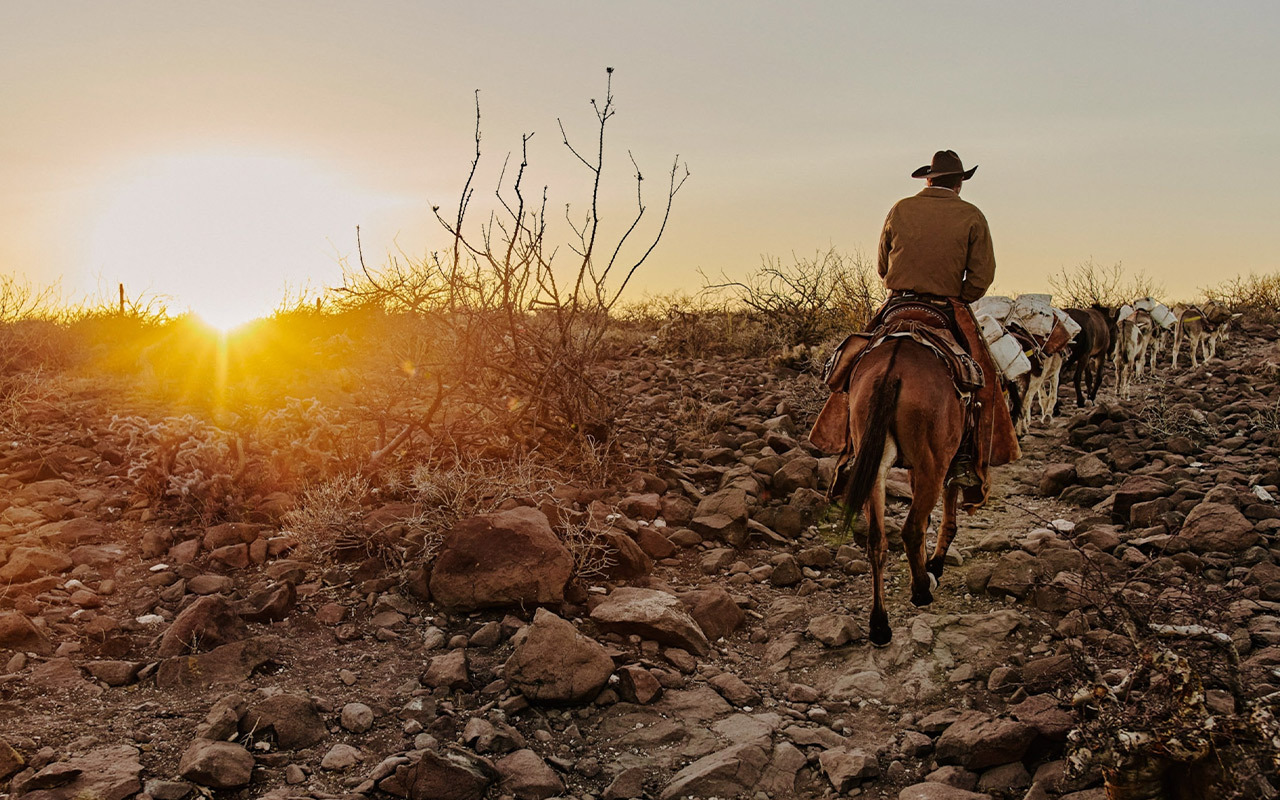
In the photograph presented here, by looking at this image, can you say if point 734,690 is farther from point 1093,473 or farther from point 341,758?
point 1093,473

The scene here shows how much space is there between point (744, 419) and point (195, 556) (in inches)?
231

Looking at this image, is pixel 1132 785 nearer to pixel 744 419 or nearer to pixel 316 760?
pixel 316 760

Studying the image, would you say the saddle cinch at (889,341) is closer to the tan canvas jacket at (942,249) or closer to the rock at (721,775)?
the tan canvas jacket at (942,249)

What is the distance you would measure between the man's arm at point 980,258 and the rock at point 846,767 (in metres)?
3.28

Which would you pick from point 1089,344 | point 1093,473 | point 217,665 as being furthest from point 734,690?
point 1089,344

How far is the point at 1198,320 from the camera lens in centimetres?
1606

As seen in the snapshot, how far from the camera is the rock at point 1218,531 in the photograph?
218 inches

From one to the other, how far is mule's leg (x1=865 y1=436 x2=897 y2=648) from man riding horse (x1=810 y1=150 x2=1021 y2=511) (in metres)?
0.61

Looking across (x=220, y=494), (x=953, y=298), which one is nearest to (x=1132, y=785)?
(x=953, y=298)

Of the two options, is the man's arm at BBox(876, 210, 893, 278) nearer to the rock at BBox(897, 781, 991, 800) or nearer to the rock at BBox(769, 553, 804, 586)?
the rock at BBox(769, 553, 804, 586)

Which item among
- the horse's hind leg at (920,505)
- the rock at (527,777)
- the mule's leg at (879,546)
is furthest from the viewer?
the horse's hind leg at (920,505)

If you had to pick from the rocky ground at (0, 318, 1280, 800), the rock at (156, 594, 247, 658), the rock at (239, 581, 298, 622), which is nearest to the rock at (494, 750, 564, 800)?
the rocky ground at (0, 318, 1280, 800)

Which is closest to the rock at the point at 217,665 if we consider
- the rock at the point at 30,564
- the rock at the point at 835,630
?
the rock at the point at 30,564

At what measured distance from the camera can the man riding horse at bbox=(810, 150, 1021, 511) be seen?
18.4ft
